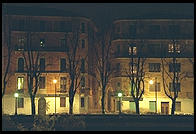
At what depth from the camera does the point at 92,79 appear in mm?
63312

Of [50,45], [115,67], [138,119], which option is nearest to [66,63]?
[50,45]

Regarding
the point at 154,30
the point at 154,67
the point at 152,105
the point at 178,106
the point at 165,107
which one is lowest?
the point at 165,107

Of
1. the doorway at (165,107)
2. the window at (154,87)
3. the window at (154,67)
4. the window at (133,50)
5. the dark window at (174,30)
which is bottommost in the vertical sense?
the doorway at (165,107)

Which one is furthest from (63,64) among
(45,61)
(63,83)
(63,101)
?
(63,101)

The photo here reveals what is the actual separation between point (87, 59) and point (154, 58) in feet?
31.8

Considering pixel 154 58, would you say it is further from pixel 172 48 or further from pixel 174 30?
pixel 174 30

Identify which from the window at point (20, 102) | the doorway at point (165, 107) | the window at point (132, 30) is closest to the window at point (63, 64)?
the window at point (20, 102)

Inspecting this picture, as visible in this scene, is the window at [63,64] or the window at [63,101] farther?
the window at [63,64]

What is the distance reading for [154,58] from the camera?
58750 mm

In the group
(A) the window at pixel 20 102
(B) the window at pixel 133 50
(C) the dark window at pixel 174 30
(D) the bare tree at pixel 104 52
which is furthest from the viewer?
(C) the dark window at pixel 174 30

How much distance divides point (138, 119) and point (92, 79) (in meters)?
24.8

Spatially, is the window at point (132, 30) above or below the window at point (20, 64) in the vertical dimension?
above

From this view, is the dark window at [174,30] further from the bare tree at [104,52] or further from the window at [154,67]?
the bare tree at [104,52]

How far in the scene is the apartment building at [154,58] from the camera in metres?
58.2
